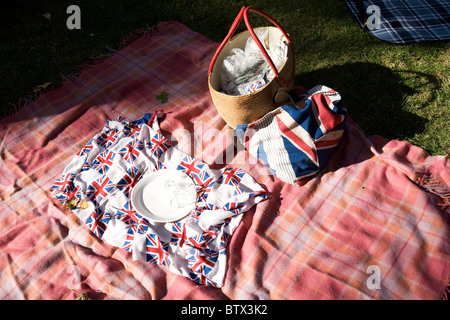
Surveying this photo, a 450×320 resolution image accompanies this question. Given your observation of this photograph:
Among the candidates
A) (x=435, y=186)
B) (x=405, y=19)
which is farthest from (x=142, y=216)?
(x=405, y=19)

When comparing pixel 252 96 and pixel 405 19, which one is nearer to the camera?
pixel 252 96

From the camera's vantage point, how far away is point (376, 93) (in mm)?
2623

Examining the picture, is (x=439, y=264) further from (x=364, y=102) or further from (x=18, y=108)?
(x=18, y=108)

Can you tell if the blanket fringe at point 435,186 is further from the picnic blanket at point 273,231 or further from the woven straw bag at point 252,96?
the woven straw bag at point 252,96

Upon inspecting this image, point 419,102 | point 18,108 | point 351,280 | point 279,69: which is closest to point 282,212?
point 351,280

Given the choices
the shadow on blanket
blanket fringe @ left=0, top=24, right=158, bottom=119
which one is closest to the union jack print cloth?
blanket fringe @ left=0, top=24, right=158, bottom=119

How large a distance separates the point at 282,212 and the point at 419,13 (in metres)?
2.46

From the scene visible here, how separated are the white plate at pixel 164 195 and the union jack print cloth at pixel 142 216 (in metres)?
0.05

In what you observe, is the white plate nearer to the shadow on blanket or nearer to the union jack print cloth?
the union jack print cloth

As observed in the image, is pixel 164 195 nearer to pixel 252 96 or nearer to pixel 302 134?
pixel 252 96

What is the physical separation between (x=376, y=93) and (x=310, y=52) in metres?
0.75

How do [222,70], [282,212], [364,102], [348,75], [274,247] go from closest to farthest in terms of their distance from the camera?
[274,247] < [282,212] < [222,70] < [364,102] < [348,75]

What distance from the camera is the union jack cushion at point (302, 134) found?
1.99 metres

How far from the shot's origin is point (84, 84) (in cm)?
303
